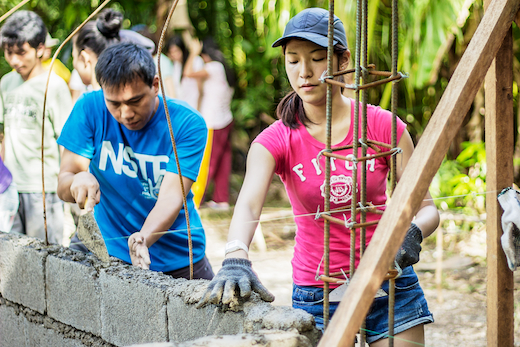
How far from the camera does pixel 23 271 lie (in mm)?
2715

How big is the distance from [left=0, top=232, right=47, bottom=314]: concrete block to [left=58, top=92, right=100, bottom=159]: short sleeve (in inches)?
19.5

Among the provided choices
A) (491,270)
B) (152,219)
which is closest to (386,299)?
(491,270)

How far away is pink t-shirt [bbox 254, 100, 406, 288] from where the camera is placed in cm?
195

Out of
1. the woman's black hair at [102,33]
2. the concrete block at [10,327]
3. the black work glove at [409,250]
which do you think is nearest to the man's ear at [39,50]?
the woman's black hair at [102,33]

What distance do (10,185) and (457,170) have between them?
4419 millimetres

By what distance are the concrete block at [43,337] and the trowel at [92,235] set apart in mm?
406

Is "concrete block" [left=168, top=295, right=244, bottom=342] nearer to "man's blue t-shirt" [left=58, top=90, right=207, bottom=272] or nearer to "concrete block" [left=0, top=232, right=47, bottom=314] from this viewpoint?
"man's blue t-shirt" [left=58, top=90, right=207, bottom=272]

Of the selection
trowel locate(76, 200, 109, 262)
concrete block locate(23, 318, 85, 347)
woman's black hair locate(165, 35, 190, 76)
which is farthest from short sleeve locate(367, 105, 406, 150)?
woman's black hair locate(165, 35, 190, 76)

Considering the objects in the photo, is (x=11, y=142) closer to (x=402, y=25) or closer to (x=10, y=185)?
(x=10, y=185)

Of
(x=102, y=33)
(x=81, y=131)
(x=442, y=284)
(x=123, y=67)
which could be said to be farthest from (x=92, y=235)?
(x=442, y=284)

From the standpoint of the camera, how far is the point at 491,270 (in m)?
1.90

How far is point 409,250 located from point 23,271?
188 cm

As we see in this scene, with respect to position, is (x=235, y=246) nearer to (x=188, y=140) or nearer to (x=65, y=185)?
(x=188, y=140)

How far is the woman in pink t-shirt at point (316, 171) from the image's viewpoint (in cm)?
190
